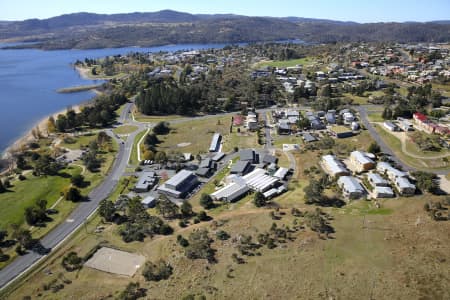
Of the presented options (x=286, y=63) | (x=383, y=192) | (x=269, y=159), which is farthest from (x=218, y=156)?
(x=286, y=63)

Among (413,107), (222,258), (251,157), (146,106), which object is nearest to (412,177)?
(251,157)

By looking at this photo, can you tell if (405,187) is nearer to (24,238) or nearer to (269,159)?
(269,159)

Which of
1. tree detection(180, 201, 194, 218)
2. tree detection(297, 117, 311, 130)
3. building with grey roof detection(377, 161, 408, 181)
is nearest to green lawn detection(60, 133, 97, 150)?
tree detection(180, 201, 194, 218)

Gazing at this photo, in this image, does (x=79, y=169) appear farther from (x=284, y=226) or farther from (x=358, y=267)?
(x=358, y=267)

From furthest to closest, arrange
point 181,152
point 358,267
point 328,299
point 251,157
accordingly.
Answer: point 181,152
point 251,157
point 358,267
point 328,299

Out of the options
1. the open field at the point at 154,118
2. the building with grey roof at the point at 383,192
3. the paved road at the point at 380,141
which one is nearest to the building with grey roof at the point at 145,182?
the building with grey roof at the point at 383,192

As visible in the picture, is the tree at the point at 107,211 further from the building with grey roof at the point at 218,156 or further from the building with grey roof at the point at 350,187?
the building with grey roof at the point at 350,187
